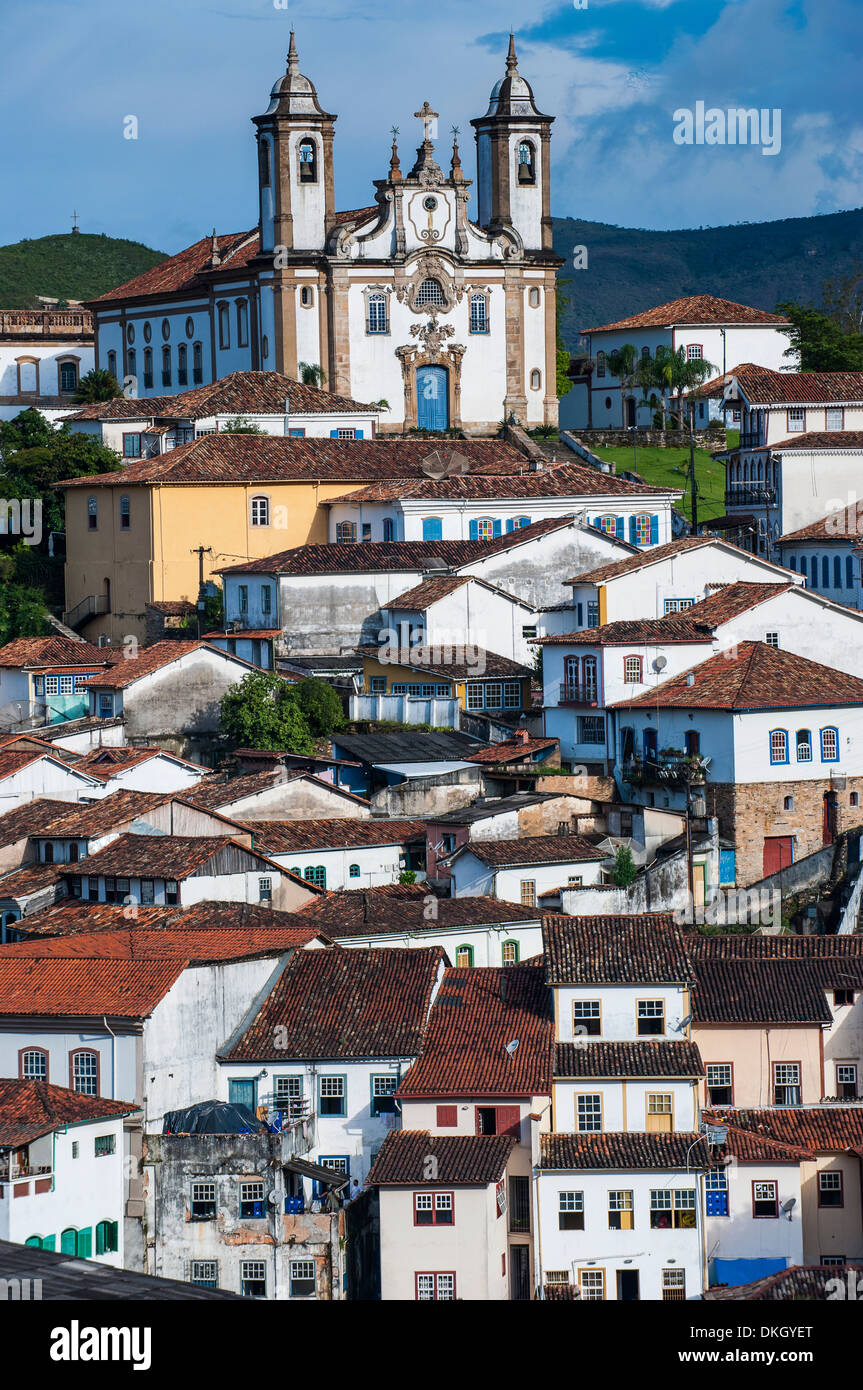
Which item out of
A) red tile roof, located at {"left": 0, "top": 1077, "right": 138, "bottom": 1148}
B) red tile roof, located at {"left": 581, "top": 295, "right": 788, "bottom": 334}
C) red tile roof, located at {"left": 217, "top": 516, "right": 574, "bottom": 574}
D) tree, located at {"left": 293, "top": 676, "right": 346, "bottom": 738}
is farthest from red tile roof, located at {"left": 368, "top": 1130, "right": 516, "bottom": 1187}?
red tile roof, located at {"left": 581, "top": 295, "right": 788, "bottom": 334}

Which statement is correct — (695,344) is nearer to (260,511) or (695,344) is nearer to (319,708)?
(260,511)

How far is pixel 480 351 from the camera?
70125 millimetres

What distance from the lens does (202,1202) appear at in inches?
1242

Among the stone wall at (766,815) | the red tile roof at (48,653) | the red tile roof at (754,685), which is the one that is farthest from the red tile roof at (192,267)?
the stone wall at (766,815)

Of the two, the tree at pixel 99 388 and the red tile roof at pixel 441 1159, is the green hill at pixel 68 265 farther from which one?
the red tile roof at pixel 441 1159

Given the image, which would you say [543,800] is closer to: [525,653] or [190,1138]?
[525,653]

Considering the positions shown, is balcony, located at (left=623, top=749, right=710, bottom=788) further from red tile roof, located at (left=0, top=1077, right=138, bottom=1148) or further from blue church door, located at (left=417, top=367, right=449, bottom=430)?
blue church door, located at (left=417, top=367, right=449, bottom=430)

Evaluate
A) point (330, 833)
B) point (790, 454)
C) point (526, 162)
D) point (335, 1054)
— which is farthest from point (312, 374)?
point (335, 1054)

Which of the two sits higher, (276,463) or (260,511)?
(276,463)

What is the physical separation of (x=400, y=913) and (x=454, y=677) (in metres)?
11.5

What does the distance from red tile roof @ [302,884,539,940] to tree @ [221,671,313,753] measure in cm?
716

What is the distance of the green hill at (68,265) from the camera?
132 metres

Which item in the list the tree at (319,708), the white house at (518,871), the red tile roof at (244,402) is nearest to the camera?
the white house at (518,871)

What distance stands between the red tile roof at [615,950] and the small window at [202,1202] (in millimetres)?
6337
